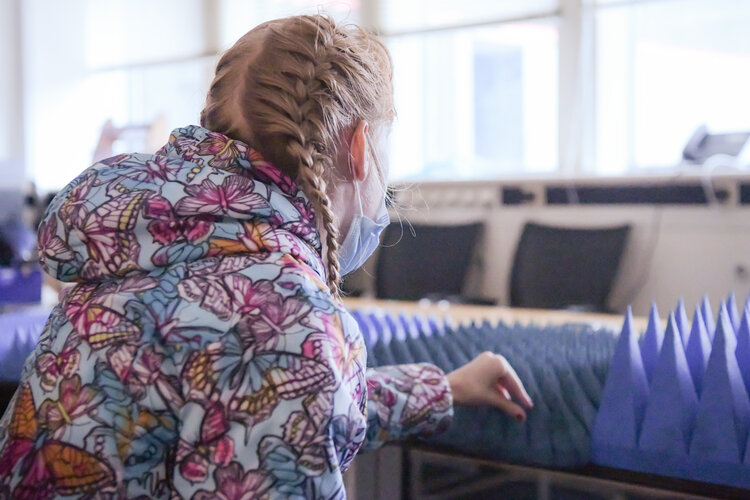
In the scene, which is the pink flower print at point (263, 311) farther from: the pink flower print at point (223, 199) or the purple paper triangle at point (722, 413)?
the purple paper triangle at point (722, 413)

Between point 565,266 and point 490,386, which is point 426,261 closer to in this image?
point 565,266

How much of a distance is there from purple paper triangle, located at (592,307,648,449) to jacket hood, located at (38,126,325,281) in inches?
14.6

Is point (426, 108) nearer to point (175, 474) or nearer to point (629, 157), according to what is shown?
point (629, 157)

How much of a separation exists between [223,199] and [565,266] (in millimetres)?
3342

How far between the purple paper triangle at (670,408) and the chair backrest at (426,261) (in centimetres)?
327

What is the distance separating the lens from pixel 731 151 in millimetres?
3678

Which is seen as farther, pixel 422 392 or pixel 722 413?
pixel 422 392

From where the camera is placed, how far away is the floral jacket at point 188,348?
64 cm

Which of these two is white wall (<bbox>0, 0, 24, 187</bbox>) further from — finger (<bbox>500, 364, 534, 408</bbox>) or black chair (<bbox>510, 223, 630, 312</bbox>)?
finger (<bbox>500, 364, 534, 408</bbox>)

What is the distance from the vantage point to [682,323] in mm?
1052

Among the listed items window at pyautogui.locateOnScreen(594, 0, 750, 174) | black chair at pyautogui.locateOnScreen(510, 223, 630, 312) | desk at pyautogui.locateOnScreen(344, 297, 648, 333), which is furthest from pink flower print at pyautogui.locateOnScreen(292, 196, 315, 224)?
window at pyautogui.locateOnScreen(594, 0, 750, 174)

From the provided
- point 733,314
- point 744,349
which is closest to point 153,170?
point 744,349

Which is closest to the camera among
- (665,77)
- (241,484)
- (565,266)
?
(241,484)

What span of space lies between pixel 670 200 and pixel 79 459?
3.53 metres
